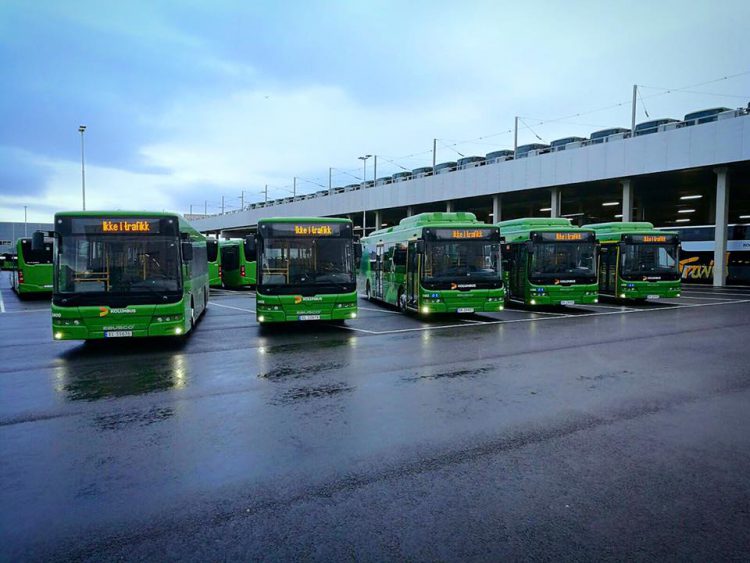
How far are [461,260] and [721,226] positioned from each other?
75.7 feet

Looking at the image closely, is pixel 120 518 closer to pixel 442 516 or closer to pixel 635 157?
pixel 442 516

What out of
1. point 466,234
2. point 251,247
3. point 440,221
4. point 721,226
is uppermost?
point 721,226

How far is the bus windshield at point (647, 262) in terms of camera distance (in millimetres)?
20156

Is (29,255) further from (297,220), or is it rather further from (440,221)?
(440,221)

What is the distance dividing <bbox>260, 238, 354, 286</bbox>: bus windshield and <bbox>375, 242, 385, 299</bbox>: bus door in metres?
7.27

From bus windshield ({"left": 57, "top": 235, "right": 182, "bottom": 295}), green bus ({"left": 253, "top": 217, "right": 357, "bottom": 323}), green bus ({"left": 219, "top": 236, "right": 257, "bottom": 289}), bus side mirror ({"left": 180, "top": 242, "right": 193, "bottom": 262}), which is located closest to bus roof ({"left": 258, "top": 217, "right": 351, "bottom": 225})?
green bus ({"left": 253, "top": 217, "right": 357, "bottom": 323})

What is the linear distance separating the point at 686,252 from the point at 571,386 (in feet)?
103

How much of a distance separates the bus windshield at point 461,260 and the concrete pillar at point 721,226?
2220 cm

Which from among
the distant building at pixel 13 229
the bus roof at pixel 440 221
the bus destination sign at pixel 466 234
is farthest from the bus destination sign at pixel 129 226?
the distant building at pixel 13 229

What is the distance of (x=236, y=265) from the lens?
108 feet

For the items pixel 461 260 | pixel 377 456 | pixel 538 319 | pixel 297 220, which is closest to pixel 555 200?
pixel 538 319

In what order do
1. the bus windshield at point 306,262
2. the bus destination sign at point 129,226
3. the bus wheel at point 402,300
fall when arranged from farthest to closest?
the bus wheel at point 402,300
the bus windshield at point 306,262
the bus destination sign at point 129,226

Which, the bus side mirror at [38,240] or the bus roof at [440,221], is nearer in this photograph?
the bus side mirror at [38,240]

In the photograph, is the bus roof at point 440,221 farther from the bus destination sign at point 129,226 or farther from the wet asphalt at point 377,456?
the bus destination sign at point 129,226
